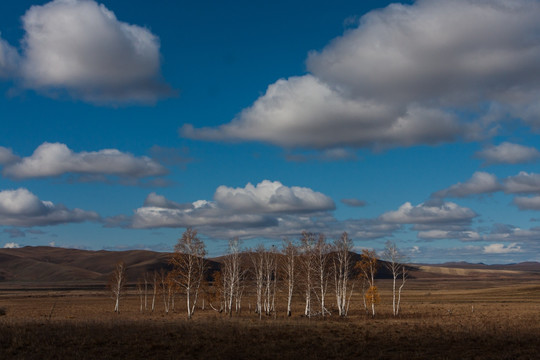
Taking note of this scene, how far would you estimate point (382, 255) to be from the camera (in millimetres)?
59969

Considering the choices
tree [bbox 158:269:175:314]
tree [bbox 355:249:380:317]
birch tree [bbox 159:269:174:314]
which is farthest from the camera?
birch tree [bbox 159:269:174:314]

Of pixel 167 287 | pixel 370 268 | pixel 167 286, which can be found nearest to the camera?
pixel 370 268

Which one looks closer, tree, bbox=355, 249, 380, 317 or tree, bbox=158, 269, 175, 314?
tree, bbox=355, 249, 380, 317

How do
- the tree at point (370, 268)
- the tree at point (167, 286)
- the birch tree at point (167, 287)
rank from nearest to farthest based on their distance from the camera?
the tree at point (370, 268) < the tree at point (167, 286) < the birch tree at point (167, 287)

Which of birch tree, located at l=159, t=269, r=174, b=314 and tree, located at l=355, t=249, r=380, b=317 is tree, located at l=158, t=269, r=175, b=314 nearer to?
birch tree, located at l=159, t=269, r=174, b=314

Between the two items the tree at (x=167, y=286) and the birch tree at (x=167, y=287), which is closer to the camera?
the tree at (x=167, y=286)

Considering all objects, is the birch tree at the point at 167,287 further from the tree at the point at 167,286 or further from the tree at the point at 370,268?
the tree at the point at 370,268

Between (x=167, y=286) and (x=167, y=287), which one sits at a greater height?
(x=167, y=286)

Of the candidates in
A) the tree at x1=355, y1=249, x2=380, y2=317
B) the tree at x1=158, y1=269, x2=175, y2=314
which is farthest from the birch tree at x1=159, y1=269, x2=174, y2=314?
the tree at x1=355, y1=249, x2=380, y2=317

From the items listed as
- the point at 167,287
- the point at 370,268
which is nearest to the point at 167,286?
the point at 167,287

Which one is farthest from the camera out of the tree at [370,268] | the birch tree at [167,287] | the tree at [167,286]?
the birch tree at [167,287]

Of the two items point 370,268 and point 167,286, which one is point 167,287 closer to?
point 167,286

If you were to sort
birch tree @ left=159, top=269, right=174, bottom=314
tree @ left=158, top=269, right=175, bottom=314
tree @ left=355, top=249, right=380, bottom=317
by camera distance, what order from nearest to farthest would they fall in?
tree @ left=355, top=249, right=380, bottom=317 < tree @ left=158, top=269, right=175, bottom=314 < birch tree @ left=159, top=269, right=174, bottom=314

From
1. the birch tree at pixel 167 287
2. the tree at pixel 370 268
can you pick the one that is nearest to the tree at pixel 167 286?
the birch tree at pixel 167 287
